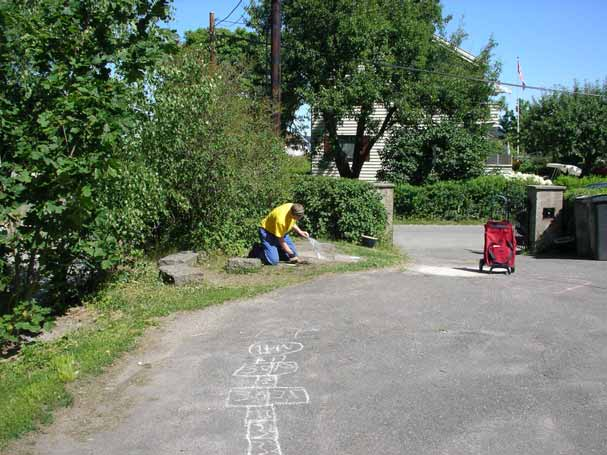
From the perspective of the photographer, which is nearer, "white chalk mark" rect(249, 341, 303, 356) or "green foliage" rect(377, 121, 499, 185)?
"white chalk mark" rect(249, 341, 303, 356)

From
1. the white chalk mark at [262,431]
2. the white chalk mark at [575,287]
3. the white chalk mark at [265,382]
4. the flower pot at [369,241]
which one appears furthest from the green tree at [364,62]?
the white chalk mark at [262,431]

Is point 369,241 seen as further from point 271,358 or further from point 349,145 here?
point 349,145

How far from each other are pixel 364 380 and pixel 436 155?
822 inches

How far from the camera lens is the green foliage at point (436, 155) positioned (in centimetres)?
2583

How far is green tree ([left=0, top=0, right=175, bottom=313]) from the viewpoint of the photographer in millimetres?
7324

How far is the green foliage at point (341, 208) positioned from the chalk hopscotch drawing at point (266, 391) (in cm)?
686

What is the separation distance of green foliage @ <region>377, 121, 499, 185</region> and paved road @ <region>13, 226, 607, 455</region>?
16285mm

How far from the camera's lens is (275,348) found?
23.5 feet

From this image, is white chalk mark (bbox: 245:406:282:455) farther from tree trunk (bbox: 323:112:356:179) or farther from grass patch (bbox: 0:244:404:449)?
tree trunk (bbox: 323:112:356:179)

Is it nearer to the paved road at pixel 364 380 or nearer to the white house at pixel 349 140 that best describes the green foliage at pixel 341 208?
the paved road at pixel 364 380

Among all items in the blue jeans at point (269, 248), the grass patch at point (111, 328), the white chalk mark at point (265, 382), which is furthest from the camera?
the blue jeans at point (269, 248)

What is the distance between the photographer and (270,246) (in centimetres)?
1132

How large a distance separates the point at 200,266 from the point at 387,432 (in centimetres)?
690

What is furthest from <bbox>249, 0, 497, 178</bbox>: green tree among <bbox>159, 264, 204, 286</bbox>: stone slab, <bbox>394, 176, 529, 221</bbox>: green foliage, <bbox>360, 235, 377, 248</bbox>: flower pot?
<bbox>159, 264, 204, 286</bbox>: stone slab
